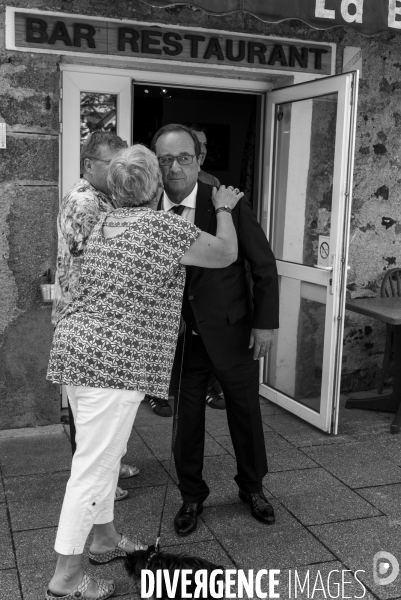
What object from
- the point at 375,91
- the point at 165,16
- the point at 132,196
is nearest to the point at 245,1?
the point at 165,16

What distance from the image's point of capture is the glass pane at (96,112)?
479 centimetres

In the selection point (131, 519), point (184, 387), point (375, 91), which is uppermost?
point (375, 91)

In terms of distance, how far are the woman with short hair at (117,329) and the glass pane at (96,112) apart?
7.72ft

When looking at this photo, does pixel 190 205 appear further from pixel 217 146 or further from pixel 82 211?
pixel 217 146

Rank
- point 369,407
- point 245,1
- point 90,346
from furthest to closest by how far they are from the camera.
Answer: point 369,407 → point 245,1 → point 90,346

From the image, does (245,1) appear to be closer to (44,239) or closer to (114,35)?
(114,35)

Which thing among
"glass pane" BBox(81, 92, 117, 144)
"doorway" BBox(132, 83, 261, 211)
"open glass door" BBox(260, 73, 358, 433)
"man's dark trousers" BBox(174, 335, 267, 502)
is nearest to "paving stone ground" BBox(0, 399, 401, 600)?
"man's dark trousers" BBox(174, 335, 267, 502)

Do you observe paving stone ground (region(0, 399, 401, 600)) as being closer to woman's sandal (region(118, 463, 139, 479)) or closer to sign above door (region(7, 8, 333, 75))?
woman's sandal (region(118, 463, 139, 479))

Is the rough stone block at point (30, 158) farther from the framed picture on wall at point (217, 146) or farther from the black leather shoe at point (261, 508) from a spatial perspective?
the framed picture on wall at point (217, 146)

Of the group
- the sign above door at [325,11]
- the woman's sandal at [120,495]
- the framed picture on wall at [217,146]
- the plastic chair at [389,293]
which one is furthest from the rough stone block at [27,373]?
the framed picture on wall at [217,146]

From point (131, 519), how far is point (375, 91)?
12.2ft

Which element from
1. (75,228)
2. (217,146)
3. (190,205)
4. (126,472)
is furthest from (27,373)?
(217,146)

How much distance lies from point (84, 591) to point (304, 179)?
10.8 ft

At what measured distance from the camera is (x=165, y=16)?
4680mm
